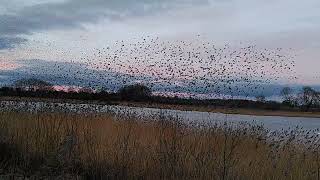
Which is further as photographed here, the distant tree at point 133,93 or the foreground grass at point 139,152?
the distant tree at point 133,93

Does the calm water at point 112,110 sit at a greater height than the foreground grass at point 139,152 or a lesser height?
greater

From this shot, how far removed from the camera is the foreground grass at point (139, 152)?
7820mm

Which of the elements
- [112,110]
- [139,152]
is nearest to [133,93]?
[112,110]

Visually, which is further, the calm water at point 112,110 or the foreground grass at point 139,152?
the calm water at point 112,110

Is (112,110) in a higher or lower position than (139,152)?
higher

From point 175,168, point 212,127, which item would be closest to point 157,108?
point 212,127

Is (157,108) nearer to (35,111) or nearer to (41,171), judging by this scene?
(35,111)

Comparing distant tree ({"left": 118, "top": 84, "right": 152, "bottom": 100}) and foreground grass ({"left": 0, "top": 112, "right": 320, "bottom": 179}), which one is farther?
distant tree ({"left": 118, "top": 84, "right": 152, "bottom": 100})

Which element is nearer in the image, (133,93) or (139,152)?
(139,152)

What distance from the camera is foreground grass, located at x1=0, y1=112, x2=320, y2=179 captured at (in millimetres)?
7820

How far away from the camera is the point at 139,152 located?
8.80 meters

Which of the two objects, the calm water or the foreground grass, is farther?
the calm water

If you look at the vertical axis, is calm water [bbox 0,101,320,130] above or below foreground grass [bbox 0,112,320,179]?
above

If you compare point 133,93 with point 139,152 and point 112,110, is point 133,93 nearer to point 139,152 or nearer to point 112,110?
point 112,110
